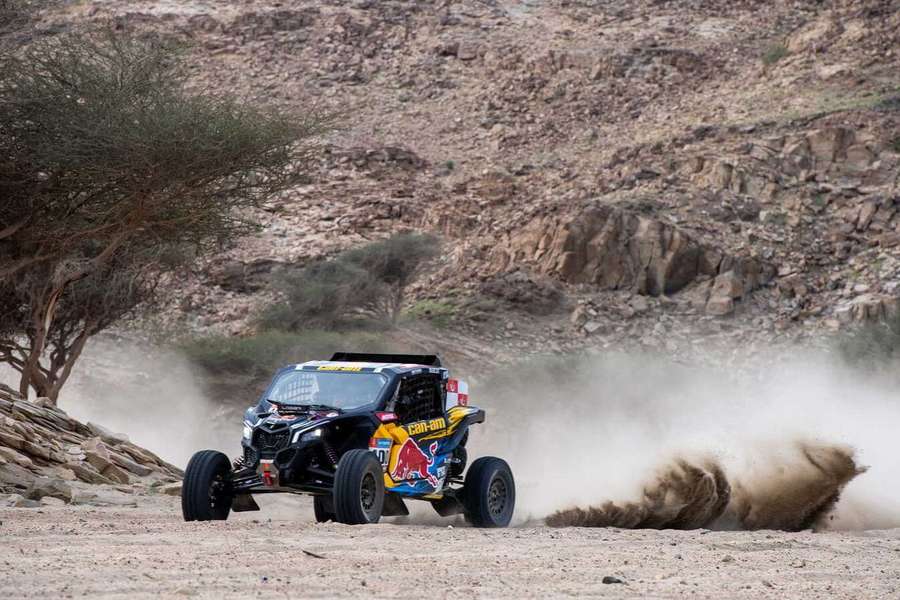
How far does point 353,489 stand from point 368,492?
407 millimetres

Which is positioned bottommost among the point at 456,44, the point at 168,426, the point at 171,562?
the point at 171,562

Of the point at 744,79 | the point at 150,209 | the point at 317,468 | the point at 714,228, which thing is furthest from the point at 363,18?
the point at 317,468

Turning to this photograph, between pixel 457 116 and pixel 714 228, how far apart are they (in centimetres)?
1812

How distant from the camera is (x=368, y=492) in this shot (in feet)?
36.7

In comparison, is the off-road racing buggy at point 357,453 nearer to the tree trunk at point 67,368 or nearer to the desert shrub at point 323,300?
the tree trunk at point 67,368

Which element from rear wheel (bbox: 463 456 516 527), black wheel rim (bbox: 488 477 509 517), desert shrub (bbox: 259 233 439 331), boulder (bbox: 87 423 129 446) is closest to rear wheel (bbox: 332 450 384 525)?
rear wheel (bbox: 463 456 516 527)

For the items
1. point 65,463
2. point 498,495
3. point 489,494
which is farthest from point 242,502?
point 65,463

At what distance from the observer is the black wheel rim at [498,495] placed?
13031mm

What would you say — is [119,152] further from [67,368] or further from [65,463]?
[67,368]

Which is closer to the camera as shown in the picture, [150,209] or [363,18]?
[150,209]

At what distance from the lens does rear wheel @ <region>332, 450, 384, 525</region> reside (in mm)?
10797

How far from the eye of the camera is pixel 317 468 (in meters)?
11.4

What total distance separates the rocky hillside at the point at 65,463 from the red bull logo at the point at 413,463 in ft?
13.3

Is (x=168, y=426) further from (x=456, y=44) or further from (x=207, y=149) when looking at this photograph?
(x=456, y=44)
